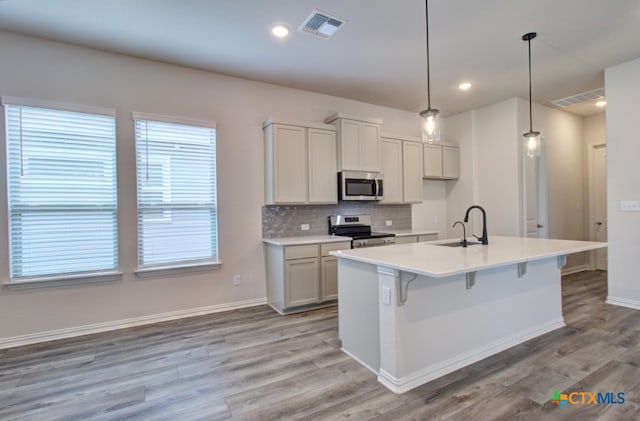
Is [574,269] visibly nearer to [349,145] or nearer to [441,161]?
[441,161]

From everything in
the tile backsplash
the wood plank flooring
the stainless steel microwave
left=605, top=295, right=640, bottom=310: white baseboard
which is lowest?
the wood plank flooring

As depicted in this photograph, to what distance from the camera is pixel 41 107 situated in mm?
2998

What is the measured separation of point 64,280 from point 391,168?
4184mm

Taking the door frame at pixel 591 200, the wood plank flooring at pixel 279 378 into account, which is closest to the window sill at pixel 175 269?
the wood plank flooring at pixel 279 378

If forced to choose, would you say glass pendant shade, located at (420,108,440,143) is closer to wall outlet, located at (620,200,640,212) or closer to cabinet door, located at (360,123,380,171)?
cabinet door, located at (360,123,380,171)

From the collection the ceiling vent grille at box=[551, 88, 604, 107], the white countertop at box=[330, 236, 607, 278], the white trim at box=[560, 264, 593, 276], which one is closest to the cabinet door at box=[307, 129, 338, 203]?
the white countertop at box=[330, 236, 607, 278]

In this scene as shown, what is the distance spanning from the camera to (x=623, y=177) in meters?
3.78

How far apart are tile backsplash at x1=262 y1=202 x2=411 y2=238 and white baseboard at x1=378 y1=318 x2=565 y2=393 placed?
7.79 ft

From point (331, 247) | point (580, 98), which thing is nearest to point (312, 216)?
point (331, 247)

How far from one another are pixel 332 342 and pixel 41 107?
3.46m

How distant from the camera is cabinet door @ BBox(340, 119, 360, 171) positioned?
14.0 feet

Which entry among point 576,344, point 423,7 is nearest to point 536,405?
point 576,344

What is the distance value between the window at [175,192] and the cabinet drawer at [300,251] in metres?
0.90

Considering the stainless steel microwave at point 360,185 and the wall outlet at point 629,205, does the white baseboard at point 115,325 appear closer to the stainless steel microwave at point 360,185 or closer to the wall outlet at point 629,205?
the stainless steel microwave at point 360,185
